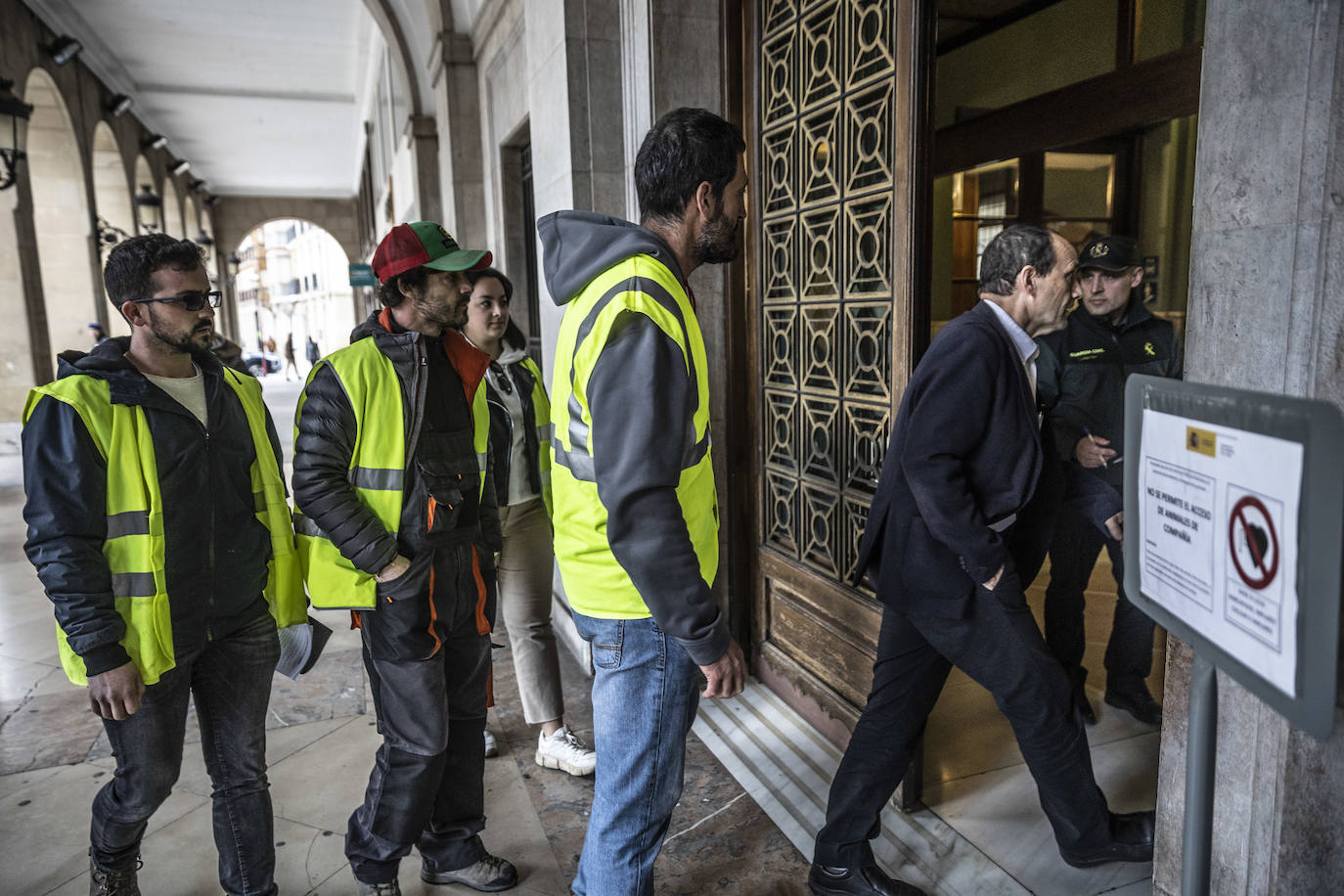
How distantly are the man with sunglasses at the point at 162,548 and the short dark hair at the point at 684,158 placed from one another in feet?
4.35

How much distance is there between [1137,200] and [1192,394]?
27.0 ft

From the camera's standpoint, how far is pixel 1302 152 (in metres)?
1.38

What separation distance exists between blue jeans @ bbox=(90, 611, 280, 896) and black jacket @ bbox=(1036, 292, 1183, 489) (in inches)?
122

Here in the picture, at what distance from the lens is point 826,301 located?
3195mm

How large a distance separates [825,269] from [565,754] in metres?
2.21

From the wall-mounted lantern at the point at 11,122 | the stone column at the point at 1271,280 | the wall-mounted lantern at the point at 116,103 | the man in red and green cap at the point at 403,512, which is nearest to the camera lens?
the stone column at the point at 1271,280

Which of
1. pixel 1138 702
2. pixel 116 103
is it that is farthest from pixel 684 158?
pixel 116 103

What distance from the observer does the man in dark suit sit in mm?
2211

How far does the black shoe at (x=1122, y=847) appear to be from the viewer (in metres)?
2.44

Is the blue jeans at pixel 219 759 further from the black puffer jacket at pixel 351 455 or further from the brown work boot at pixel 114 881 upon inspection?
the black puffer jacket at pixel 351 455

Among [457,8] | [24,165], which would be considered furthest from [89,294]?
[457,8]

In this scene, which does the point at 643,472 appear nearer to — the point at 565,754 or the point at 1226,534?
the point at 1226,534

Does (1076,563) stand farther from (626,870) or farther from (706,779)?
(626,870)

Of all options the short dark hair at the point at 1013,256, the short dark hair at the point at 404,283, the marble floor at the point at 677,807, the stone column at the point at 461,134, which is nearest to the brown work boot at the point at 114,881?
the marble floor at the point at 677,807
